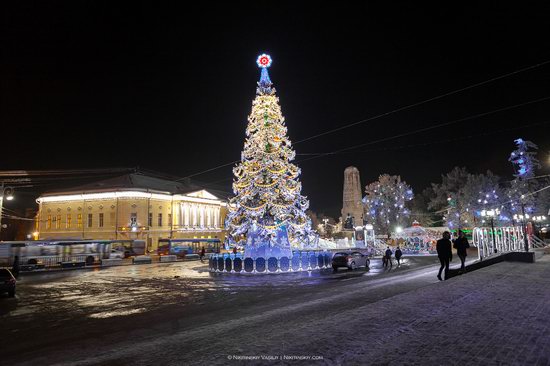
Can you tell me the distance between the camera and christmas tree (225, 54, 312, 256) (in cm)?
2491

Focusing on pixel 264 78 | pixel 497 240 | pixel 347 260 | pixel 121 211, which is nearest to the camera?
pixel 497 240

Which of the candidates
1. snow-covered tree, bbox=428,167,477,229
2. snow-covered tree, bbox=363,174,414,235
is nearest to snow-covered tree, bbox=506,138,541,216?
snow-covered tree, bbox=428,167,477,229

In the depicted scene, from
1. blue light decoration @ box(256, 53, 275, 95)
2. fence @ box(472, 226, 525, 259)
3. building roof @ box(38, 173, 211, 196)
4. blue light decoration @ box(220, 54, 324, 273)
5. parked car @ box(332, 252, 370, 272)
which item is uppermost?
blue light decoration @ box(256, 53, 275, 95)

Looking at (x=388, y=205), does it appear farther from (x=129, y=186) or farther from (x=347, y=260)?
(x=347, y=260)

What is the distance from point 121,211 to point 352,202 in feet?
115

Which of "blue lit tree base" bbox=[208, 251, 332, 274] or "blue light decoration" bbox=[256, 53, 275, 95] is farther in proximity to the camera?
"blue light decoration" bbox=[256, 53, 275, 95]

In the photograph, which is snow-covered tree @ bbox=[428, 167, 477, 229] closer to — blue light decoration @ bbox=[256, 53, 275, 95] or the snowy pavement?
blue light decoration @ bbox=[256, 53, 275, 95]

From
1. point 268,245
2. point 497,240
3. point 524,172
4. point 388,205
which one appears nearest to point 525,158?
point 524,172

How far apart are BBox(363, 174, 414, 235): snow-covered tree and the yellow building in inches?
1339

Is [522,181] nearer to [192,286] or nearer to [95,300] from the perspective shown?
[192,286]

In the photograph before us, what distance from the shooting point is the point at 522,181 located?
5331cm

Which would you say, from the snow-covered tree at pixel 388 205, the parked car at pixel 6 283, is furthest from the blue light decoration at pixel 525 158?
the parked car at pixel 6 283

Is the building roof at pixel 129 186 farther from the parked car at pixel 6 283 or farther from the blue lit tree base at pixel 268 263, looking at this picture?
the parked car at pixel 6 283

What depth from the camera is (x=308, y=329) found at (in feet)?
23.3
